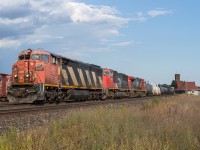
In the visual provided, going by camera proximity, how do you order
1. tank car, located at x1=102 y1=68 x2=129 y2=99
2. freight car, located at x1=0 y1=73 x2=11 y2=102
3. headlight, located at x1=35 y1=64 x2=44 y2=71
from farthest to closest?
tank car, located at x1=102 y1=68 x2=129 y2=99 → freight car, located at x1=0 y1=73 x2=11 y2=102 → headlight, located at x1=35 y1=64 x2=44 y2=71

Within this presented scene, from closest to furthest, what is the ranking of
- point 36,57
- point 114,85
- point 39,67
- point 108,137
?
point 108,137, point 39,67, point 36,57, point 114,85

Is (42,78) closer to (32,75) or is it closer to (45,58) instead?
(32,75)

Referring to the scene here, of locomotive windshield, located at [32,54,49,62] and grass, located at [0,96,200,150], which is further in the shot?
locomotive windshield, located at [32,54,49,62]

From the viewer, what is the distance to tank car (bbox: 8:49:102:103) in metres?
21.4

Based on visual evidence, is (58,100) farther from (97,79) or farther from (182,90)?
(182,90)

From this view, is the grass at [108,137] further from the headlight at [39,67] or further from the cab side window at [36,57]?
the cab side window at [36,57]

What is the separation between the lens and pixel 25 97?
21.4 metres

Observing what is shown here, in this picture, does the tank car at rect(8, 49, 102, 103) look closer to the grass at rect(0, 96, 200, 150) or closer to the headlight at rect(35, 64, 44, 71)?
the headlight at rect(35, 64, 44, 71)

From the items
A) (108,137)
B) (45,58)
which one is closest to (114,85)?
(45,58)

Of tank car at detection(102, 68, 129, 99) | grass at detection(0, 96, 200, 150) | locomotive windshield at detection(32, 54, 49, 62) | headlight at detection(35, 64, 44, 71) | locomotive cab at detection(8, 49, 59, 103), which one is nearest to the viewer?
grass at detection(0, 96, 200, 150)

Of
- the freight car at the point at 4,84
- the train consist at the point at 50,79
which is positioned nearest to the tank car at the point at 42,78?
the train consist at the point at 50,79

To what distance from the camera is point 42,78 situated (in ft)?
72.5

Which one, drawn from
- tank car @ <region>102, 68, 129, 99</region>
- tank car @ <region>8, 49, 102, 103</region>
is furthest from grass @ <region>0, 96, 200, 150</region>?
tank car @ <region>102, 68, 129, 99</region>

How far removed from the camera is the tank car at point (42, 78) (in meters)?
21.4
